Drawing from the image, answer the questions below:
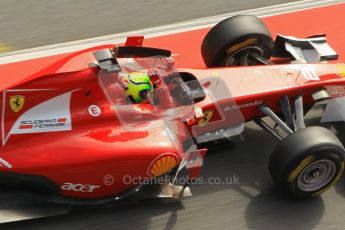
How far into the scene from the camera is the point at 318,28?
7340 mm

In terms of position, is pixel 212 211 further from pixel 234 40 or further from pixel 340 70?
pixel 340 70

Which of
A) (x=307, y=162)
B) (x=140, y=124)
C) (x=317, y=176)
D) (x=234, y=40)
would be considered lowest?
(x=317, y=176)

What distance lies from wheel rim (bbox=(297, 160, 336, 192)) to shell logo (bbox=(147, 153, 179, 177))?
1101 mm

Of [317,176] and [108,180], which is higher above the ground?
[108,180]

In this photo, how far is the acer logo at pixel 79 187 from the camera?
13.5 feet

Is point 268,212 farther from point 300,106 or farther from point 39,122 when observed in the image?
point 39,122

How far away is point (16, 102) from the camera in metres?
4.11

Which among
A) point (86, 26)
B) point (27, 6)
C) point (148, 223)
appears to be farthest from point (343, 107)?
point (27, 6)

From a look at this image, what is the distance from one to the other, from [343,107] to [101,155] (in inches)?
101

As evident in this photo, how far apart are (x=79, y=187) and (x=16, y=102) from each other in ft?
2.81

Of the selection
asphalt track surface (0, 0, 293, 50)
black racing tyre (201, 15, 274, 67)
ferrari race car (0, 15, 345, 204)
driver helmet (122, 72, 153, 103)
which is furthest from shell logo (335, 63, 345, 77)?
asphalt track surface (0, 0, 293, 50)

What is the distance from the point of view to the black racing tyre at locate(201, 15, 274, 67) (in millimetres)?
5418

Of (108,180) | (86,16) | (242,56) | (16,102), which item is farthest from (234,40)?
(86,16)

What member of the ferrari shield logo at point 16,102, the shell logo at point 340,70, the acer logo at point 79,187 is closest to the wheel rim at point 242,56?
the shell logo at point 340,70
